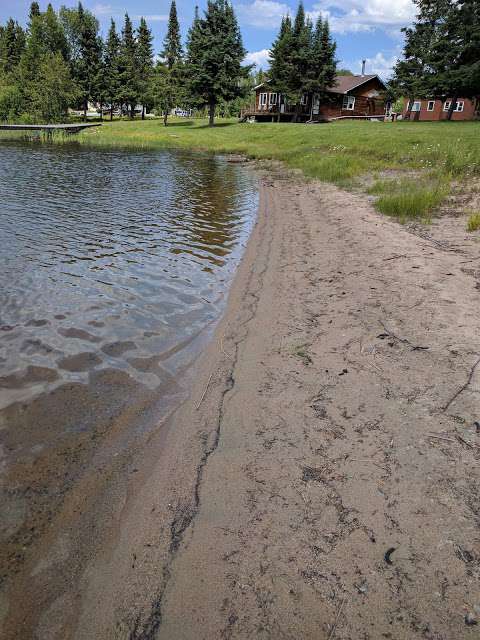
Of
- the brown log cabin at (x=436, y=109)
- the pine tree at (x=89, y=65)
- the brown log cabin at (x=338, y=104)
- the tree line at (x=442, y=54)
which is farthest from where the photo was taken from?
the pine tree at (x=89, y=65)

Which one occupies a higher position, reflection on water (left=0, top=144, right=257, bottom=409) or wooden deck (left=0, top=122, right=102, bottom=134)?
wooden deck (left=0, top=122, right=102, bottom=134)

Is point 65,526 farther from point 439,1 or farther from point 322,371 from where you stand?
point 439,1

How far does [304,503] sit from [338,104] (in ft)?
224

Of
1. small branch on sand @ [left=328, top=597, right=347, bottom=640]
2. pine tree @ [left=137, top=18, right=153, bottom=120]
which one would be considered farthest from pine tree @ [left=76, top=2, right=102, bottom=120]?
small branch on sand @ [left=328, top=597, right=347, bottom=640]

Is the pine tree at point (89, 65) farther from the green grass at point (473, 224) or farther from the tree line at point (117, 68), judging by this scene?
the green grass at point (473, 224)

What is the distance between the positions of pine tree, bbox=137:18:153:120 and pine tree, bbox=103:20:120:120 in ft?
11.4

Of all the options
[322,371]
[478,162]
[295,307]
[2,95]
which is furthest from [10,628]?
[2,95]

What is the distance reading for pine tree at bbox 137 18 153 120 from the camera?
219 feet

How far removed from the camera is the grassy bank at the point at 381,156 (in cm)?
1326

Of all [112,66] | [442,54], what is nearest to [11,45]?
[112,66]

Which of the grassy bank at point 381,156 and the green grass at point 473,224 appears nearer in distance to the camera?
the green grass at point 473,224

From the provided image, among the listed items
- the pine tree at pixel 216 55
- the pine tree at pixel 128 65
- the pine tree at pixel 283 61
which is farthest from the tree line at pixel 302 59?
the pine tree at pixel 128 65

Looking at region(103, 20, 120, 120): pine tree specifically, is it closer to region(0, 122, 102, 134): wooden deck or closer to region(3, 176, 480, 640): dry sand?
region(0, 122, 102, 134): wooden deck

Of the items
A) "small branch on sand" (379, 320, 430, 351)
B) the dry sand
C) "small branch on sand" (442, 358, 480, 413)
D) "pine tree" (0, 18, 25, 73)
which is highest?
"pine tree" (0, 18, 25, 73)
